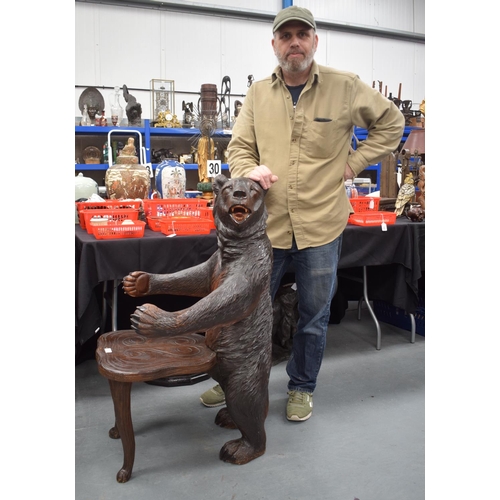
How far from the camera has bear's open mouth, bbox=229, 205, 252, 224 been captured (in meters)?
1.87

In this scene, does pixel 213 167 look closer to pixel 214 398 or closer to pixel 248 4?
pixel 214 398

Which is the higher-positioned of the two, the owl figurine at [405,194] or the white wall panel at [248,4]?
the white wall panel at [248,4]

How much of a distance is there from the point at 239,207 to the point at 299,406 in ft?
3.46

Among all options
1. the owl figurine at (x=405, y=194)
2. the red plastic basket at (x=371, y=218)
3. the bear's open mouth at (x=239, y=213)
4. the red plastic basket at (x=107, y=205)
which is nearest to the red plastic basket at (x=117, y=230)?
the red plastic basket at (x=107, y=205)

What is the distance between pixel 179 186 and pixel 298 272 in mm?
1152

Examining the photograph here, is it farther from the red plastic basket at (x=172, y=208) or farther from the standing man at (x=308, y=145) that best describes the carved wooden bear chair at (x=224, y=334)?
the red plastic basket at (x=172, y=208)

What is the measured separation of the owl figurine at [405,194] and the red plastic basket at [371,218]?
330 millimetres

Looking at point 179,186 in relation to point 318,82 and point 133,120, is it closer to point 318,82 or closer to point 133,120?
point 318,82

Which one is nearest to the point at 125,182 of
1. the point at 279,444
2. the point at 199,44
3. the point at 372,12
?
the point at 279,444

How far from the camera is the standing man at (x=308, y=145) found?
7.22 feet

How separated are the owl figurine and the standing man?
1113mm

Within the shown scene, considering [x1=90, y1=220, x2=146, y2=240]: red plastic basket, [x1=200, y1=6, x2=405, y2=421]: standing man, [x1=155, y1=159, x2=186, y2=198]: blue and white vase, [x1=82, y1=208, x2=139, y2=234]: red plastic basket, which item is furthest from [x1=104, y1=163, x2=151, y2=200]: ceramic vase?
[x1=200, y1=6, x2=405, y2=421]: standing man

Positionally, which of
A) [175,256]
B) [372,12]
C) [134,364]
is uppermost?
[372,12]

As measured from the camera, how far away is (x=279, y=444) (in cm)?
217
